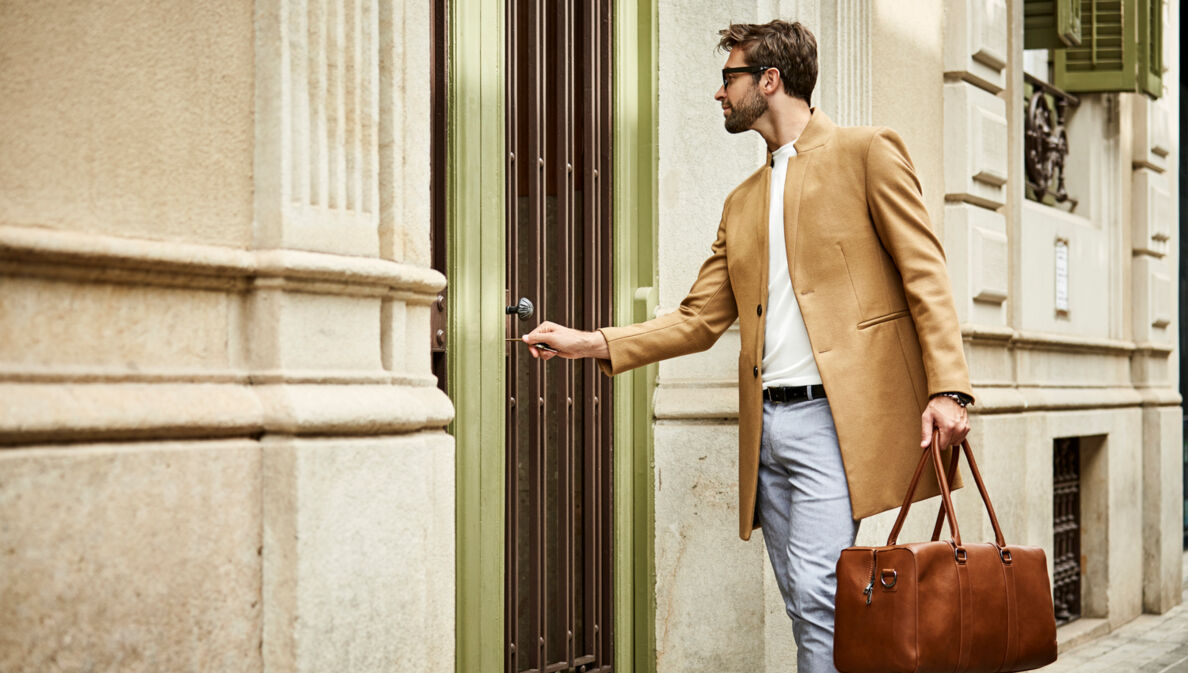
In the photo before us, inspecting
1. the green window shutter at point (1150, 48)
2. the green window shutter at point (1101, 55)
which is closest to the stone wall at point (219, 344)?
the green window shutter at point (1101, 55)

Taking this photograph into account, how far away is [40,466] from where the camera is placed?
251 cm

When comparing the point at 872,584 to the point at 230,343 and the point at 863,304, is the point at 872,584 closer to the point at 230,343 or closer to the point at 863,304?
the point at 863,304

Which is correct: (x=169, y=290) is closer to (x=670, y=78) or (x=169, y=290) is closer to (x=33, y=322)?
(x=33, y=322)

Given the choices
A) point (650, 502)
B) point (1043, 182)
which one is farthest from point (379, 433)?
point (1043, 182)

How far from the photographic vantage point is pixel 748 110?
3.82m

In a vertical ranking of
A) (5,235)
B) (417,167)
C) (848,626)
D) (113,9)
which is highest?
(113,9)

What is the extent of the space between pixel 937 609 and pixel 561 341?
1271mm

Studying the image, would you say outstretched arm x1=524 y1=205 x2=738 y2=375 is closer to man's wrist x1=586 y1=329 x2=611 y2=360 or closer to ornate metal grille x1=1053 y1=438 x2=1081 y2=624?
man's wrist x1=586 y1=329 x2=611 y2=360

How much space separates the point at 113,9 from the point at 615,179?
2.28 meters

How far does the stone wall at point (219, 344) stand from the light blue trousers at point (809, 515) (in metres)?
0.92

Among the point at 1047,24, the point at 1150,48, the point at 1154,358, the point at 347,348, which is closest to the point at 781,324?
the point at 347,348

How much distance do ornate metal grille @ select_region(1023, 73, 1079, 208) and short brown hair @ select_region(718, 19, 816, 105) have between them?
14.1ft

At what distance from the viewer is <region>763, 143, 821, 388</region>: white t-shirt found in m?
3.64

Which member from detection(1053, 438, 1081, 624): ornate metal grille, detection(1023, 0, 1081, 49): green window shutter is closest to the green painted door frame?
detection(1023, 0, 1081, 49): green window shutter
